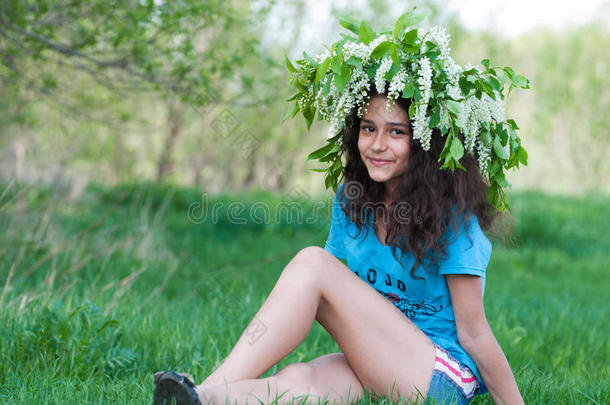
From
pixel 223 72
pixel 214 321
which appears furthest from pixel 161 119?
pixel 214 321

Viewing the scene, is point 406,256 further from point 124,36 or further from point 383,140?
point 124,36

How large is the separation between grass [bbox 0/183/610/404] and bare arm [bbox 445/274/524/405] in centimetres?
40

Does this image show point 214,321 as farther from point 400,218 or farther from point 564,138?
point 564,138

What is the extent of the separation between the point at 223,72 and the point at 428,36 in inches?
107

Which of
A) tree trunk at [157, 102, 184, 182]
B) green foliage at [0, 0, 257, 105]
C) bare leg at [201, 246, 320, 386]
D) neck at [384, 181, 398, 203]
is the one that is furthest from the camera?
tree trunk at [157, 102, 184, 182]

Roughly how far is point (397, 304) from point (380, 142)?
27.2 inches

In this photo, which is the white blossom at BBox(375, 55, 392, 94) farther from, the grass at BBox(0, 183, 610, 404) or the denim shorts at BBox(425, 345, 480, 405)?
the grass at BBox(0, 183, 610, 404)

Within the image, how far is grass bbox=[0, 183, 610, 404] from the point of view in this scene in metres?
2.52

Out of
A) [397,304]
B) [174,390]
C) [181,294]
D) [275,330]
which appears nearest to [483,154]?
[397,304]

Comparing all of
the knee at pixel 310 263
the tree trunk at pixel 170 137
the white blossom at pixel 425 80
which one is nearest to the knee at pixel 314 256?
the knee at pixel 310 263

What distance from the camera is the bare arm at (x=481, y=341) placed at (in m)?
2.11

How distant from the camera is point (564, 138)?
14.7 meters

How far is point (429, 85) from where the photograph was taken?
2.07 meters

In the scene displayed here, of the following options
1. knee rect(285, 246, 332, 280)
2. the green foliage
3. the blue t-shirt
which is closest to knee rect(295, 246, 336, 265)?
knee rect(285, 246, 332, 280)
